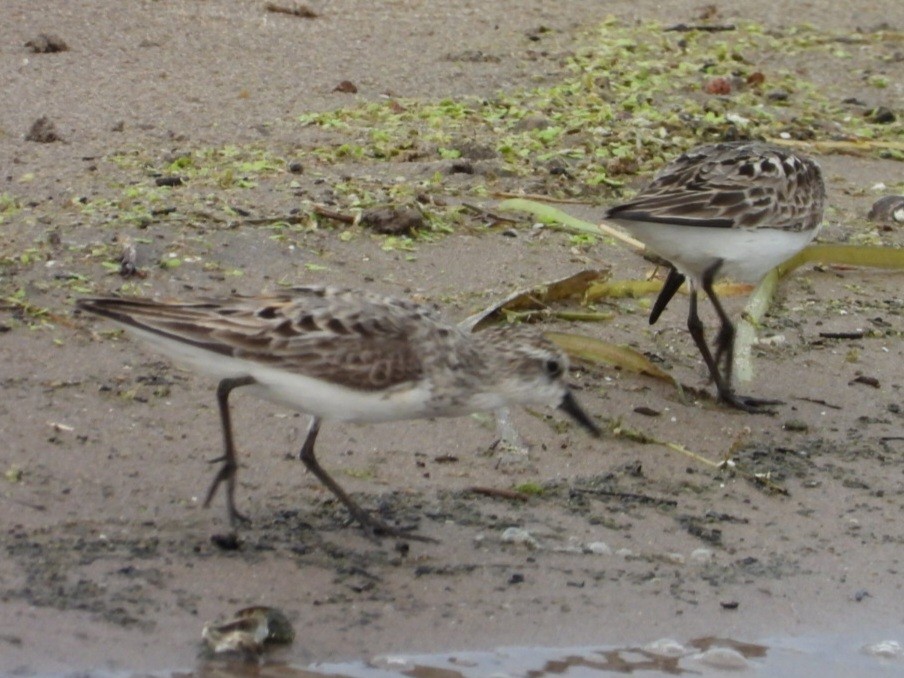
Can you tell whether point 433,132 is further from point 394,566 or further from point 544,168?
point 394,566

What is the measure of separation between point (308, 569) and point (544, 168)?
445cm

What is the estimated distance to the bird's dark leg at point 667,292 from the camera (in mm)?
7914

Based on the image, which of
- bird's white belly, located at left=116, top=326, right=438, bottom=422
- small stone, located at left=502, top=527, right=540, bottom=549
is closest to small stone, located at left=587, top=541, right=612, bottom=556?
small stone, located at left=502, top=527, right=540, bottom=549

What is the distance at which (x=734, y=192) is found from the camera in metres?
7.65

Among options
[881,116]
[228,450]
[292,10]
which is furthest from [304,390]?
[881,116]

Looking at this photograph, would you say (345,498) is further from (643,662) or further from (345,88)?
(345,88)

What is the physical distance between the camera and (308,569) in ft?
17.8

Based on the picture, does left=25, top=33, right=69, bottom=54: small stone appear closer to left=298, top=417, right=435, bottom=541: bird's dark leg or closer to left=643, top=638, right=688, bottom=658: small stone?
left=298, top=417, right=435, bottom=541: bird's dark leg

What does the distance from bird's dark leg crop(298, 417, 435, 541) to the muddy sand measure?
63 mm

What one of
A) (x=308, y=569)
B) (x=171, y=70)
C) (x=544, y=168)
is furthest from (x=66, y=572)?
(x=171, y=70)

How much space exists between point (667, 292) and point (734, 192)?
0.61 metres

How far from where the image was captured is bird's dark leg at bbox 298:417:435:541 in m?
5.67

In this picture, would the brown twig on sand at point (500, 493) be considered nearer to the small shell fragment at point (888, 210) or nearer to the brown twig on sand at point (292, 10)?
the small shell fragment at point (888, 210)

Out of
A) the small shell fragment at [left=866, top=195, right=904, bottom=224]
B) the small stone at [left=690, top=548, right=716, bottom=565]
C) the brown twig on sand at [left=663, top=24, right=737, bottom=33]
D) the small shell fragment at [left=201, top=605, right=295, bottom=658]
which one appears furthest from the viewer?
the brown twig on sand at [left=663, top=24, right=737, bottom=33]
